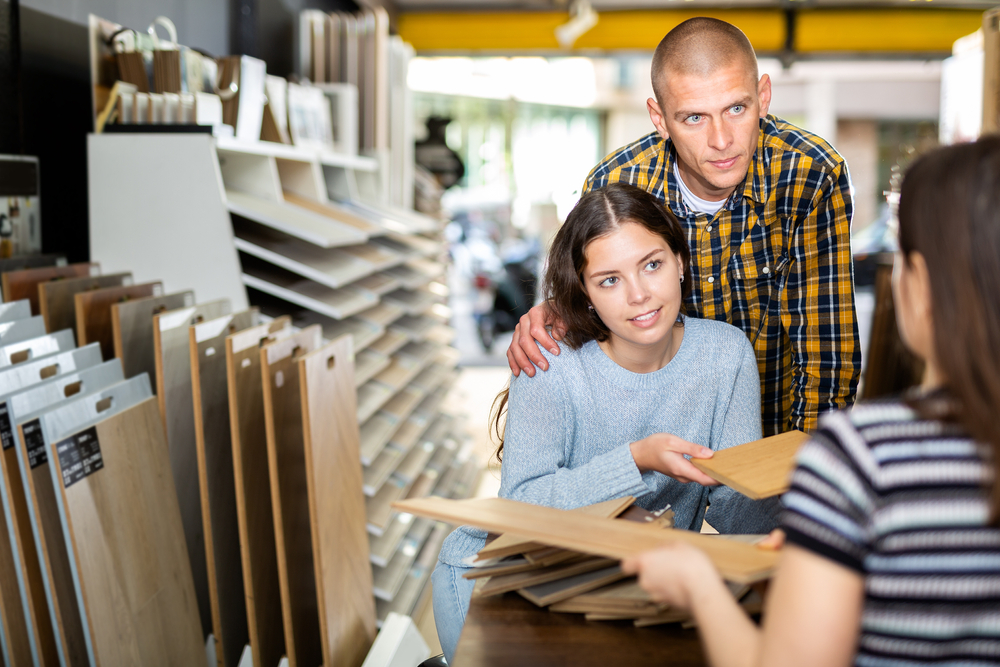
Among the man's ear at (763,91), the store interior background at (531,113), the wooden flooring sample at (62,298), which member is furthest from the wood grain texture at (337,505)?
the store interior background at (531,113)

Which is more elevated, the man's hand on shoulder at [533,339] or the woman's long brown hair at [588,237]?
the woman's long brown hair at [588,237]

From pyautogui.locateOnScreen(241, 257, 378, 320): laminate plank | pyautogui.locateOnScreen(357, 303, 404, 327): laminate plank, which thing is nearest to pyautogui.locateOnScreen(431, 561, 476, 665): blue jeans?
pyautogui.locateOnScreen(241, 257, 378, 320): laminate plank

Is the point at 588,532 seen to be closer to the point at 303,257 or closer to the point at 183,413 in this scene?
the point at 183,413

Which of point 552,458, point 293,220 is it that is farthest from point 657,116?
point 293,220

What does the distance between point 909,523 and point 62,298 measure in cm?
218

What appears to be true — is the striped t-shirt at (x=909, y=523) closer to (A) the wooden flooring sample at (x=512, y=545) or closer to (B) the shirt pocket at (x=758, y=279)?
(A) the wooden flooring sample at (x=512, y=545)

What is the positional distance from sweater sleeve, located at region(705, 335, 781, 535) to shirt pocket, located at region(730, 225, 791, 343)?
1.12 feet

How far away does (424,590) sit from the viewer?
3.68 metres

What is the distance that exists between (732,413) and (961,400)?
1071 mm

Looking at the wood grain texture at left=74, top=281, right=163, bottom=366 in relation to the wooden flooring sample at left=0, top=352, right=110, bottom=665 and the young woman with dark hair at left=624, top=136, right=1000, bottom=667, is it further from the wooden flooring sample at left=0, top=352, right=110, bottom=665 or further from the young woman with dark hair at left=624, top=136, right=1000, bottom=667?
the young woman with dark hair at left=624, top=136, right=1000, bottom=667

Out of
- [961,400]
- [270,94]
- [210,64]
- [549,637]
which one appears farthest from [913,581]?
[270,94]

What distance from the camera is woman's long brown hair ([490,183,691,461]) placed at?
1799mm

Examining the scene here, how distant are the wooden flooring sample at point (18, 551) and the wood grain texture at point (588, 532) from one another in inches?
40.3

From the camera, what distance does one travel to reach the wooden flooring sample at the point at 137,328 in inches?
86.6
